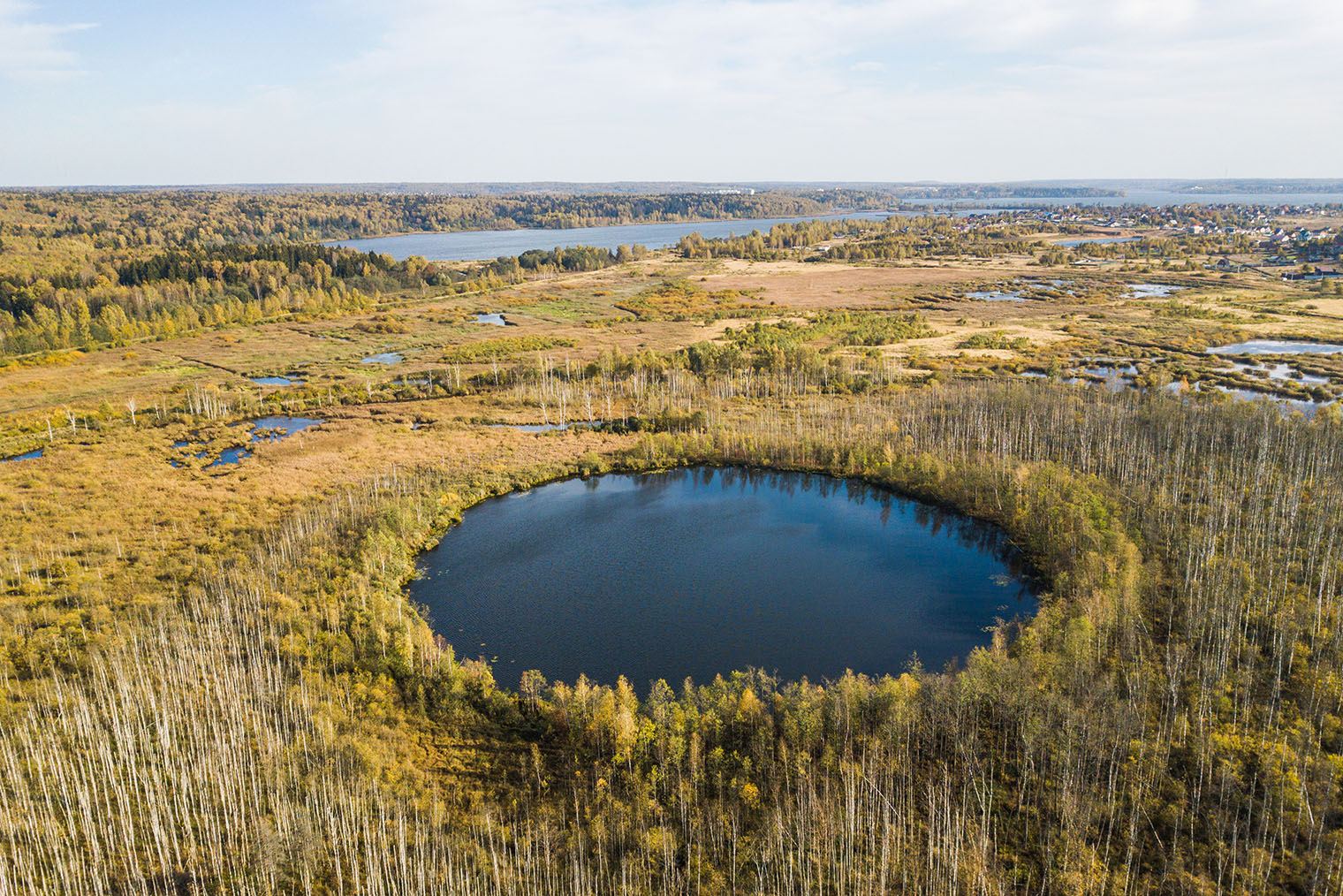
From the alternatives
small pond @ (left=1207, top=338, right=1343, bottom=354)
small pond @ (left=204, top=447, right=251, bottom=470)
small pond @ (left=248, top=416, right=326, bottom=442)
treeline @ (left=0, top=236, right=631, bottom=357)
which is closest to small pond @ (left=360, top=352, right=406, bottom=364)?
small pond @ (left=248, top=416, right=326, bottom=442)

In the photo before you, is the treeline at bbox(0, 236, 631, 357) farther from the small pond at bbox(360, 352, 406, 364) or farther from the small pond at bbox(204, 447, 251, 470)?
the small pond at bbox(204, 447, 251, 470)

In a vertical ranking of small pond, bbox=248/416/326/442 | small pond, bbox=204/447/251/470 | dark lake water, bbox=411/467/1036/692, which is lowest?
dark lake water, bbox=411/467/1036/692

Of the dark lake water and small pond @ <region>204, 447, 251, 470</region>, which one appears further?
small pond @ <region>204, 447, 251, 470</region>

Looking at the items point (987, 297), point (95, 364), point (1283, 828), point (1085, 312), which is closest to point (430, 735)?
point (1283, 828)

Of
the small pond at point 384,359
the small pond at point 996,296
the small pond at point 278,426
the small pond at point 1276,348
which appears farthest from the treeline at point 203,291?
the small pond at point 1276,348

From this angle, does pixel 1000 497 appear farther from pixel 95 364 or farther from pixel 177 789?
pixel 95 364

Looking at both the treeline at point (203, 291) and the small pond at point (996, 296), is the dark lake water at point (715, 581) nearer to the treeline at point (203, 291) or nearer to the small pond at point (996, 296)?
the treeline at point (203, 291)

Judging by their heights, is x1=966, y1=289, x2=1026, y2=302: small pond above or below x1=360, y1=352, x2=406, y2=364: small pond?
above
